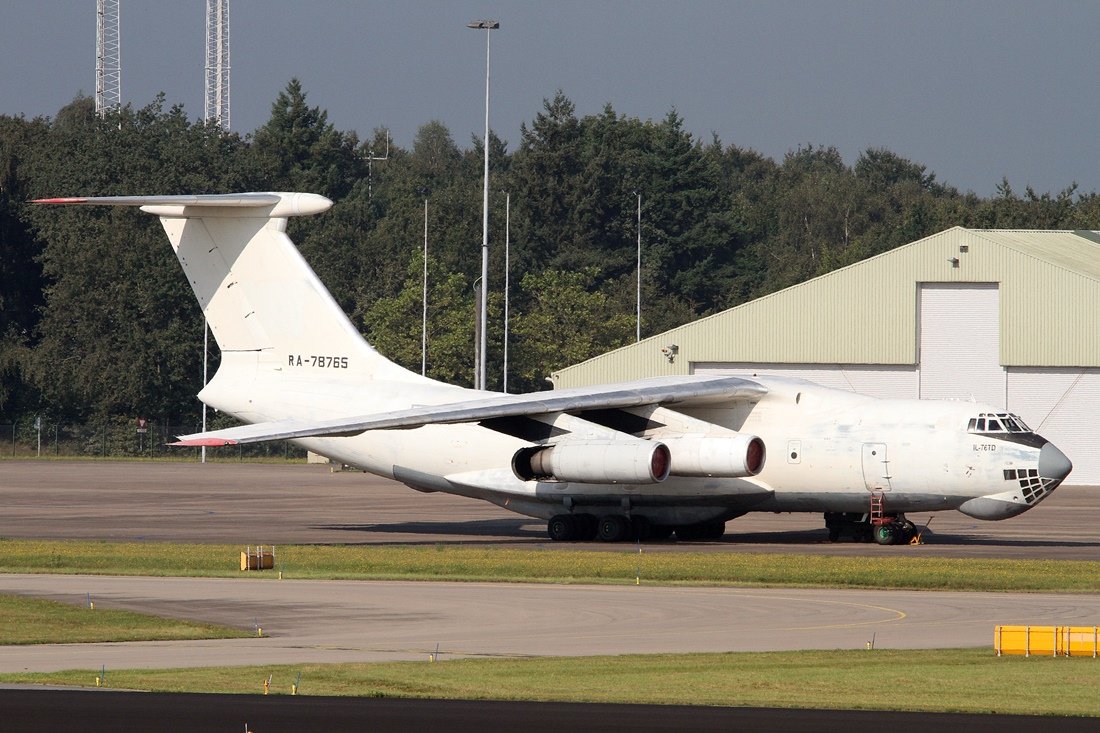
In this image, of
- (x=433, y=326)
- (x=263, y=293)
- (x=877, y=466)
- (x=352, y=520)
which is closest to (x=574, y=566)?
(x=877, y=466)

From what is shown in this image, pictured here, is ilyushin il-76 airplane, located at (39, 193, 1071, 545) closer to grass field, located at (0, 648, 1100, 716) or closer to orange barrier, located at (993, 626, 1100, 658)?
orange barrier, located at (993, 626, 1100, 658)

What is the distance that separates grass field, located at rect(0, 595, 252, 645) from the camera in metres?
16.2

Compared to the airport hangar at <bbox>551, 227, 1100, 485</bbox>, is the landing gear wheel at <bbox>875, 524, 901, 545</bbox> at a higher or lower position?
lower

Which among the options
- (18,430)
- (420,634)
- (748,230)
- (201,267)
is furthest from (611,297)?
(420,634)

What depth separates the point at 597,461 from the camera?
1118 inches

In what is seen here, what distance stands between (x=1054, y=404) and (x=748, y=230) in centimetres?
4638

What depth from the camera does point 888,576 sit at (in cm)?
2217

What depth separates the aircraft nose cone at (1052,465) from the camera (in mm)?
26812

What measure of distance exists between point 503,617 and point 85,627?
4.39 metres

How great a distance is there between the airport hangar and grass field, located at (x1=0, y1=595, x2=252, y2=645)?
3588 cm

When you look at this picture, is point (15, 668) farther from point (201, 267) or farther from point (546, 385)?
point (546, 385)

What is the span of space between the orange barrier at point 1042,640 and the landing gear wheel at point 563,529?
1523 centimetres

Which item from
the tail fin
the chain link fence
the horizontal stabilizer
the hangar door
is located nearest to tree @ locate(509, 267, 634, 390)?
the chain link fence

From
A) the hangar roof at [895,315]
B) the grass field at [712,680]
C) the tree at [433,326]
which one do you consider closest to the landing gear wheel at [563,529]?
the grass field at [712,680]
